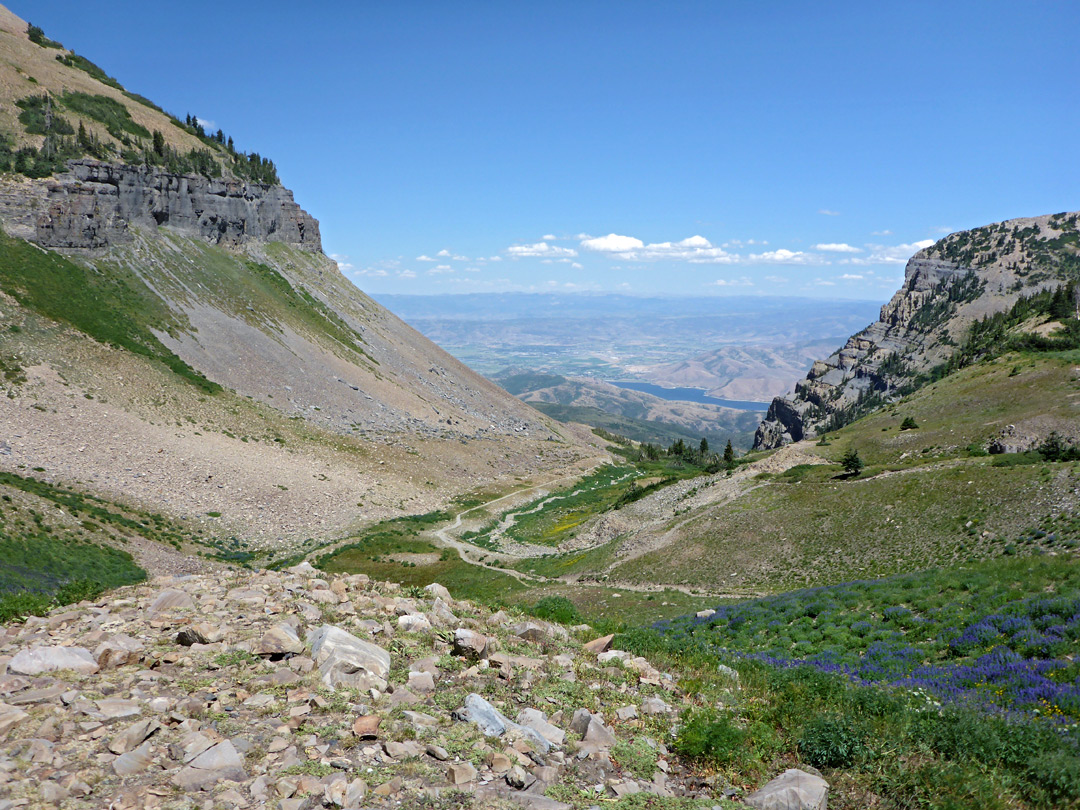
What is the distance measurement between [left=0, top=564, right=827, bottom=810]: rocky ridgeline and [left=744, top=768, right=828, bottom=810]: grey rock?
0.08ft

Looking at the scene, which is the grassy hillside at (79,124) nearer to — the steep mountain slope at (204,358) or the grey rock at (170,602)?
the steep mountain slope at (204,358)

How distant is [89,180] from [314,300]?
1273 inches

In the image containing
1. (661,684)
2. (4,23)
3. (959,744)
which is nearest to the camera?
(959,744)

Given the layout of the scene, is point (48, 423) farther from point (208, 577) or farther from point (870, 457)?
point (870, 457)

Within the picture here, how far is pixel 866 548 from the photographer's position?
1160 inches

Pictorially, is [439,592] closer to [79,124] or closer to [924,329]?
[79,124]

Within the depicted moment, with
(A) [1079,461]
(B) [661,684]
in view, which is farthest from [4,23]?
(A) [1079,461]

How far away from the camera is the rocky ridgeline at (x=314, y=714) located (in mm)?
7031

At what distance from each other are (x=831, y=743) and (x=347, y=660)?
26.2 ft

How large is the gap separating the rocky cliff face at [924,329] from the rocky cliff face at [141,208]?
13467cm

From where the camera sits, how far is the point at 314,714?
340 inches

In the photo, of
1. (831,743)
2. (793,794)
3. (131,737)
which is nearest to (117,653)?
(131,737)

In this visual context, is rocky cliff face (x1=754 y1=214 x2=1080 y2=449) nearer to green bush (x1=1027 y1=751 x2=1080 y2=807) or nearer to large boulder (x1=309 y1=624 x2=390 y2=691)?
green bush (x1=1027 y1=751 x2=1080 y2=807)

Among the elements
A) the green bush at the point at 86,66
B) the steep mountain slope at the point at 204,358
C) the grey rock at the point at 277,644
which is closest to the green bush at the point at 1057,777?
the grey rock at the point at 277,644
